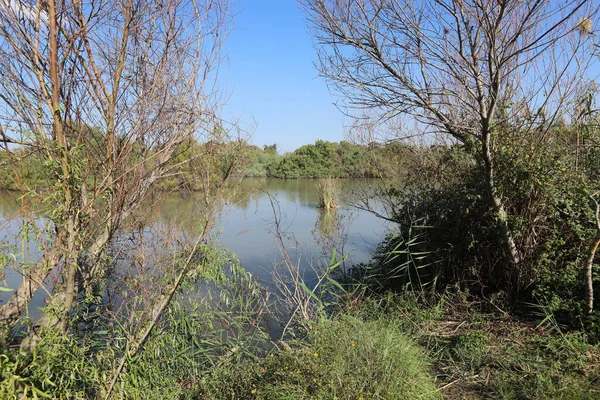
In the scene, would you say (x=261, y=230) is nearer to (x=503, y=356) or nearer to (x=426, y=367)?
(x=426, y=367)

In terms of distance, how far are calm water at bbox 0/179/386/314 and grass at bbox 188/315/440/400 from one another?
1.23 metres

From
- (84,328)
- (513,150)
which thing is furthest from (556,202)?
(84,328)

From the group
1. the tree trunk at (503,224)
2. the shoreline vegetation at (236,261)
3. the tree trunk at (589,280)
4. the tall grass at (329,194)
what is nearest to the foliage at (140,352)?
the shoreline vegetation at (236,261)

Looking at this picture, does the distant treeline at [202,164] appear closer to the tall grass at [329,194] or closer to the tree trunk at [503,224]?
the tree trunk at [503,224]

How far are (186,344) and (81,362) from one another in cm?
120

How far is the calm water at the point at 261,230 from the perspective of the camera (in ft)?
10.2

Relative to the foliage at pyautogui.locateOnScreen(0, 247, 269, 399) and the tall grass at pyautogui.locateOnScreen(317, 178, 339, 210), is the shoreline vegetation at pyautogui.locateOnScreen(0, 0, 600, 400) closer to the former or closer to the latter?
the foliage at pyautogui.locateOnScreen(0, 247, 269, 399)

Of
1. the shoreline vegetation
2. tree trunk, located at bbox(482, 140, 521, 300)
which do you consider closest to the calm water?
the shoreline vegetation

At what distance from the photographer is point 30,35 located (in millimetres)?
2539

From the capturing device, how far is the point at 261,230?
966 cm

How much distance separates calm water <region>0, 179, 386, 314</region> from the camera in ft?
10.2

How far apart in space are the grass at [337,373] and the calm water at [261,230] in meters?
1.23

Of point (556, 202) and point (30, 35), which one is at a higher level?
point (30, 35)

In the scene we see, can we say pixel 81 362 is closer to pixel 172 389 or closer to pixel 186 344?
pixel 172 389
